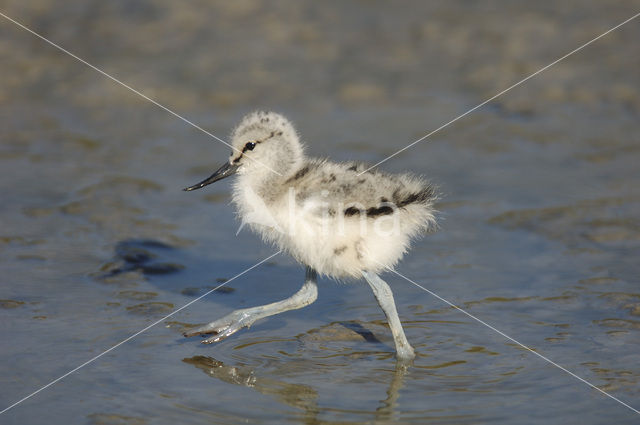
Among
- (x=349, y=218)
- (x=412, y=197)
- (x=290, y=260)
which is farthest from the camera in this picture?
(x=290, y=260)

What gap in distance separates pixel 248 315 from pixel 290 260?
4.03 feet

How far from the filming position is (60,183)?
6.29m

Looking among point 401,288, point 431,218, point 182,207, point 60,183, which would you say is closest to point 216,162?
point 182,207

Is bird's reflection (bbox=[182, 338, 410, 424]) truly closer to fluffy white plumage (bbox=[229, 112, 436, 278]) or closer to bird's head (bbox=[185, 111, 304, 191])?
fluffy white plumage (bbox=[229, 112, 436, 278])

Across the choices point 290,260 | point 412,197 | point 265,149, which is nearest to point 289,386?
point 412,197

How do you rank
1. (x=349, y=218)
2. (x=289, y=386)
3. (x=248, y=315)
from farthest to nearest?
(x=248, y=315)
(x=349, y=218)
(x=289, y=386)

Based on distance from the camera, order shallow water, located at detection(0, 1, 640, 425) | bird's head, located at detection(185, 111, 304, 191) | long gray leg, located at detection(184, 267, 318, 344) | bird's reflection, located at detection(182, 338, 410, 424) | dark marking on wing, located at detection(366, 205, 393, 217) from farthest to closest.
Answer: bird's head, located at detection(185, 111, 304, 191) < long gray leg, located at detection(184, 267, 318, 344) < dark marking on wing, located at detection(366, 205, 393, 217) < shallow water, located at detection(0, 1, 640, 425) < bird's reflection, located at detection(182, 338, 410, 424)

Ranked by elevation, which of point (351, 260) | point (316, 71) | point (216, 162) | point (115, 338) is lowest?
point (115, 338)

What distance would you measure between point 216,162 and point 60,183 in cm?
115

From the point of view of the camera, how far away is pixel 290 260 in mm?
5570

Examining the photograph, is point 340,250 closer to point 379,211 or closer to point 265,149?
point 379,211

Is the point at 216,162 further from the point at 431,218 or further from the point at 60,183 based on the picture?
the point at 431,218

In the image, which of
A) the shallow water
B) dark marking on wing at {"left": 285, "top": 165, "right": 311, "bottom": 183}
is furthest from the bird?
the shallow water

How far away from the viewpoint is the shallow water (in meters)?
3.83
